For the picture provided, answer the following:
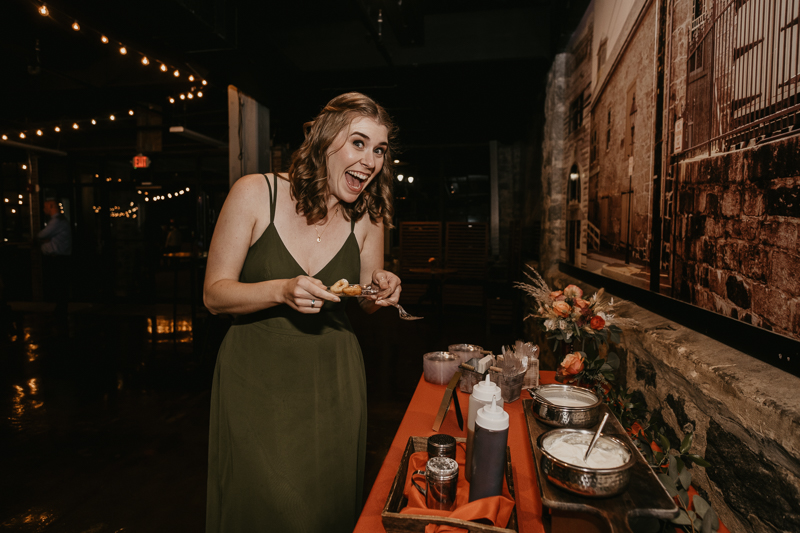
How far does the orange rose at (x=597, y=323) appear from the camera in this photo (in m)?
1.50

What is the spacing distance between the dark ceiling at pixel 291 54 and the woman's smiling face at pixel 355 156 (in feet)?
8.42

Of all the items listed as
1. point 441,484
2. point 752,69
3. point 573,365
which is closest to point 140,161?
point 573,365

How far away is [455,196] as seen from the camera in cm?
949

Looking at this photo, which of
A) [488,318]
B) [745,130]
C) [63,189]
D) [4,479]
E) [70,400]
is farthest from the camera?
[63,189]

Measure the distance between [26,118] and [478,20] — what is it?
7.82 metres

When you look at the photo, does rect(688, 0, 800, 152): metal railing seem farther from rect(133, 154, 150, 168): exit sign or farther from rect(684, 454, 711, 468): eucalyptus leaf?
rect(133, 154, 150, 168): exit sign

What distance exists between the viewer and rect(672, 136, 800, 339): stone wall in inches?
37.9

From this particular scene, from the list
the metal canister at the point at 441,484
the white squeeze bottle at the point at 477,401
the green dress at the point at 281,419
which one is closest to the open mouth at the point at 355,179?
the green dress at the point at 281,419

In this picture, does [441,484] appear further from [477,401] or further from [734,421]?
[734,421]

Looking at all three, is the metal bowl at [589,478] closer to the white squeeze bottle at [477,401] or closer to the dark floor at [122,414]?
the white squeeze bottle at [477,401]

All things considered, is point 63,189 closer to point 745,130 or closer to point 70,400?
point 70,400

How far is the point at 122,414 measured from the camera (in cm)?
361

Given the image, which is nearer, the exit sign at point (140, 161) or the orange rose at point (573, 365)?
the orange rose at point (573, 365)

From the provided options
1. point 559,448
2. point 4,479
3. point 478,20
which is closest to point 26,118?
point 4,479
